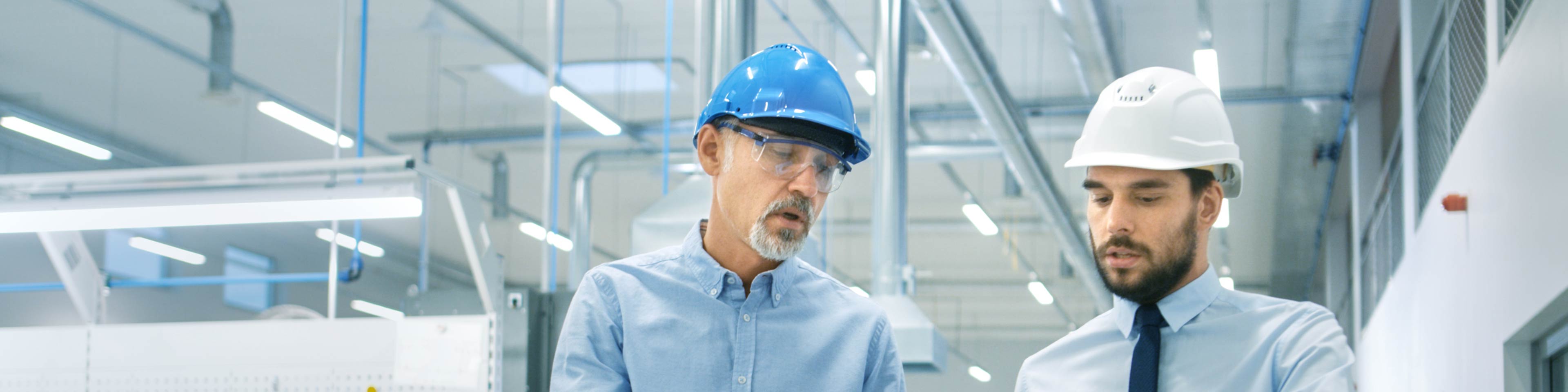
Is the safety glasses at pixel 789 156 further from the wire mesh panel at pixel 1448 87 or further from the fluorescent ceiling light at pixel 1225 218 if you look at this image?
the fluorescent ceiling light at pixel 1225 218

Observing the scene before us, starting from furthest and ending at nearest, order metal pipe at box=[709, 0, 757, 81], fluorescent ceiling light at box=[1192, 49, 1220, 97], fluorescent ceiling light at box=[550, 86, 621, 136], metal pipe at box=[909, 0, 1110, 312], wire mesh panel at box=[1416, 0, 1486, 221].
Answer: fluorescent ceiling light at box=[550, 86, 621, 136]
fluorescent ceiling light at box=[1192, 49, 1220, 97]
metal pipe at box=[909, 0, 1110, 312]
wire mesh panel at box=[1416, 0, 1486, 221]
metal pipe at box=[709, 0, 757, 81]

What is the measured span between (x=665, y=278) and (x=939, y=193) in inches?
498

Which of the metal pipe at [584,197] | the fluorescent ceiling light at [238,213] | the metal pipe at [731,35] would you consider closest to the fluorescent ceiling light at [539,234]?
the metal pipe at [584,197]

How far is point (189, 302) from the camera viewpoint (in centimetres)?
1541

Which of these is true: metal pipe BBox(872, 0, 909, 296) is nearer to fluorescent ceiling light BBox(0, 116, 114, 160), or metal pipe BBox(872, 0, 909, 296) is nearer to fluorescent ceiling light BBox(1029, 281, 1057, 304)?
fluorescent ceiling light BBox(0, 116, 114, 160)

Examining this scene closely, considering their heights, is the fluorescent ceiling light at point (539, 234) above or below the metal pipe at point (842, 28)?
below

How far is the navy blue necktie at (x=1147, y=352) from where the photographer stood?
1.78 m

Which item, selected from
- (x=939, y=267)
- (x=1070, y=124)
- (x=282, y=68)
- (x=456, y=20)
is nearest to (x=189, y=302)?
(x=282, y=68)

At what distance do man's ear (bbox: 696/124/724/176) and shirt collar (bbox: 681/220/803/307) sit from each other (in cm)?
11

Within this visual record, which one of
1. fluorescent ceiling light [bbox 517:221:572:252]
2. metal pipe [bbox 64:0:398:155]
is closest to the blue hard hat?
metal pipe [bbox 64:0:398:155]

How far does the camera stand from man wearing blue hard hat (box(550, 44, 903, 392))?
1.76 meters

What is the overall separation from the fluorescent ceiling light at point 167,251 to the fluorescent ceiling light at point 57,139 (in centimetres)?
220

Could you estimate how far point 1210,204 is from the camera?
1.92 m

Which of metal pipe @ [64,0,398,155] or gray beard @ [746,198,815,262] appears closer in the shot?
gray beard @ [746,198,815,262]
